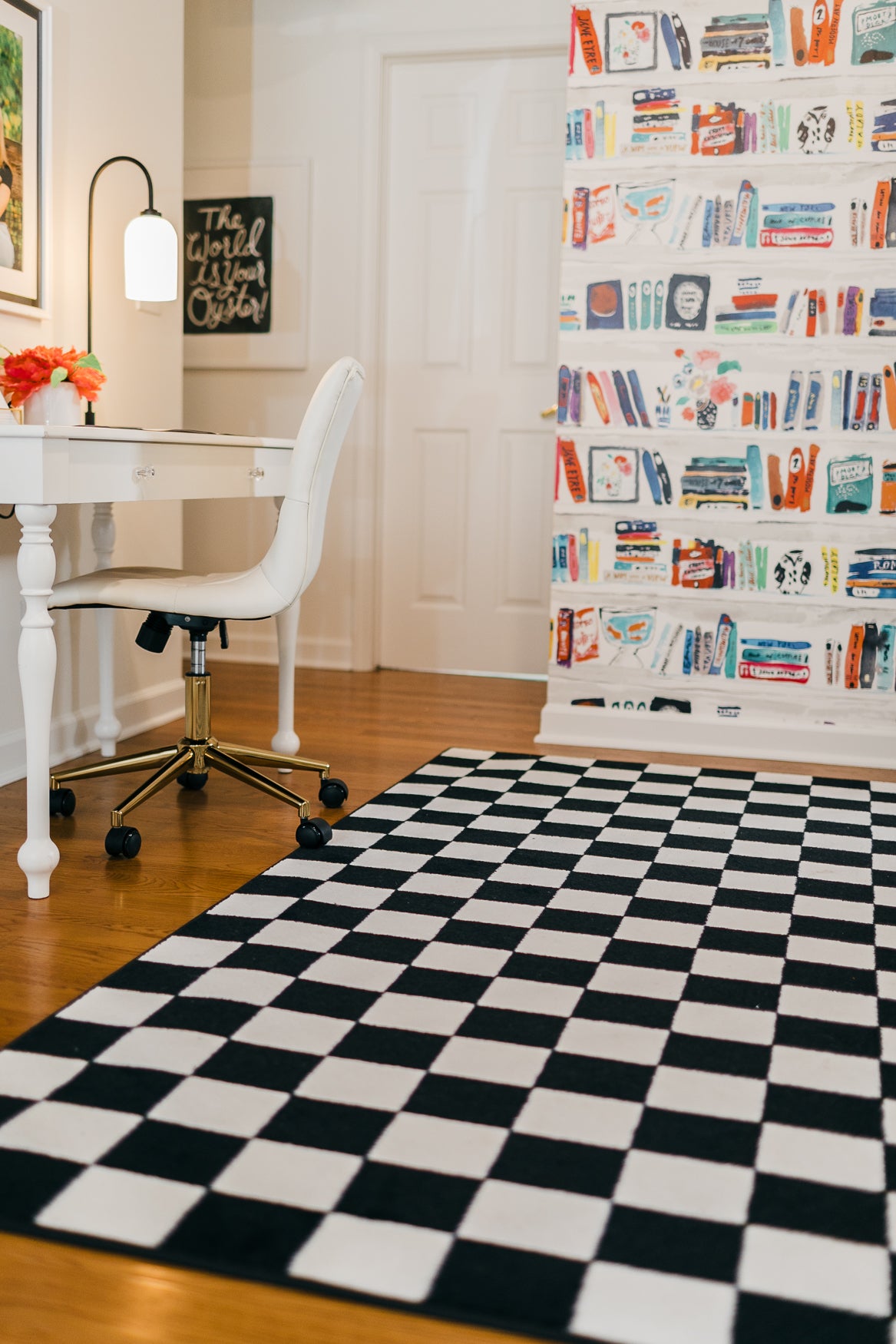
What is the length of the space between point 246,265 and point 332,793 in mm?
2504

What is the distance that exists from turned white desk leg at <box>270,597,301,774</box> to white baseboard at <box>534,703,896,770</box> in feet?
2.35

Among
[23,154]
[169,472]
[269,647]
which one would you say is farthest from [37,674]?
[269,647]

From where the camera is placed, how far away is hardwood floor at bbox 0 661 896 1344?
1.13m

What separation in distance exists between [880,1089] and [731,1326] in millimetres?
530

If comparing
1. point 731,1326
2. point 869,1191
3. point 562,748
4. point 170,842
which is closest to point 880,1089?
point 869,1191

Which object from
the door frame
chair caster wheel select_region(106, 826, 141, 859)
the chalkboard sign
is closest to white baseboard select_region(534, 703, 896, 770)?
the door frame

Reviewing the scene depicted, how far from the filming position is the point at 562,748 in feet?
11.3

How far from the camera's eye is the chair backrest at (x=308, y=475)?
2484 mm

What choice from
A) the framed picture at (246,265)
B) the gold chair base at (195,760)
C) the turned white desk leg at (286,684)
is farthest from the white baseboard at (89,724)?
the framed picture at (246,265)

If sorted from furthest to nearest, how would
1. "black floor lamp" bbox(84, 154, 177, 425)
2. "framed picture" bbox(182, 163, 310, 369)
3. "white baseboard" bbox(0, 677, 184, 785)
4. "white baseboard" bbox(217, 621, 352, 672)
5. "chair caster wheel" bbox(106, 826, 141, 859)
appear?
1. "white baseboard" bbox(217, 621, 352, 672)
2. "framed picture" bbox(182, 163, 310, 369)
3. "black floor lamp" bbox(84, 154, 177, 425)
4. "white baseboard" bbox(0, 677, 184, 785)
5. "chair caster wheel" bbox(106, 826, 141, 859)

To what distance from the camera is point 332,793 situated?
2730mm

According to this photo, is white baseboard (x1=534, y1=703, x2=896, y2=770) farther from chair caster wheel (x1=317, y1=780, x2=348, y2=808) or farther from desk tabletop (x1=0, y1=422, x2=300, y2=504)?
desk tabletop (x1=0, y1=422, x2=300, y2=504)

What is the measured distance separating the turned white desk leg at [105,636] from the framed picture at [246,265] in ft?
5.33

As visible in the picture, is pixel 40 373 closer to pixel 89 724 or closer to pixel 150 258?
pixel 150 258
